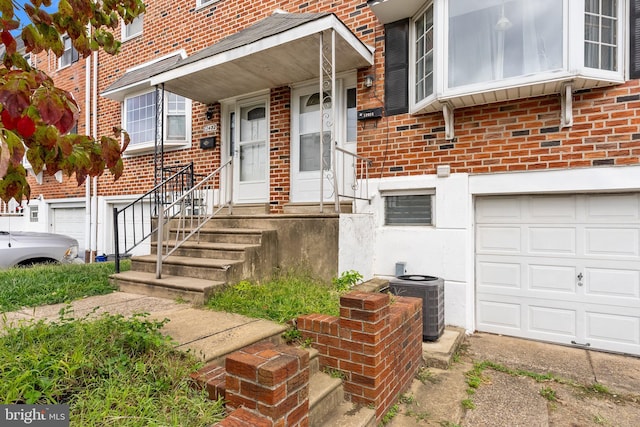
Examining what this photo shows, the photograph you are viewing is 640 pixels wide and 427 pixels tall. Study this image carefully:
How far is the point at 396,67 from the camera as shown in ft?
16.0

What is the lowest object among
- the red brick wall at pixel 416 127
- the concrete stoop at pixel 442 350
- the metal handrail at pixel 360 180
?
the concrete stoop at pixel 442 350

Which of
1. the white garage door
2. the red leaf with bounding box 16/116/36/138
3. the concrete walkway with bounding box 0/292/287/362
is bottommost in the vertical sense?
the concrete walkway with bounding box 0/292/287/362

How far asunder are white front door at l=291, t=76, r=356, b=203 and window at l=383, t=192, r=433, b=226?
0.82m

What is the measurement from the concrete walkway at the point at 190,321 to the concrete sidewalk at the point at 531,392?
129 centimetres

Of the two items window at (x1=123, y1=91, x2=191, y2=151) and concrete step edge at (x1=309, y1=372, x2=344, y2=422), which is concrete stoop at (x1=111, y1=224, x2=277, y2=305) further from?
window at (x1=123, y1=91, x2=191, y2=151)

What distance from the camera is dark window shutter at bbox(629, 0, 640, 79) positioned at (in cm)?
366

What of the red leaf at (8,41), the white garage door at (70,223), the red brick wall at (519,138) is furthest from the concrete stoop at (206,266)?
the white garage door at (70,223)

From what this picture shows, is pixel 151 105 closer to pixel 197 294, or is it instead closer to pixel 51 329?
pixel 197 294

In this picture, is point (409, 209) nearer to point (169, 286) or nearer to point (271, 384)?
point (169, 286)

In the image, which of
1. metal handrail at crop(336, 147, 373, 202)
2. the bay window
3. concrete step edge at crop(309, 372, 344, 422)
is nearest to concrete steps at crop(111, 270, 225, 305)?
concrete step edge at crop(309, 372, 344, 422)

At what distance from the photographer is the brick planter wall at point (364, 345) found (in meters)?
2.47

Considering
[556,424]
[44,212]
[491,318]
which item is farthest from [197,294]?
[44,212]

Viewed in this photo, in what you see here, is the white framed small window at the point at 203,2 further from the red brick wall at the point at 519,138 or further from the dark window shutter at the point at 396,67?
the red brick wall at the point at 519,138

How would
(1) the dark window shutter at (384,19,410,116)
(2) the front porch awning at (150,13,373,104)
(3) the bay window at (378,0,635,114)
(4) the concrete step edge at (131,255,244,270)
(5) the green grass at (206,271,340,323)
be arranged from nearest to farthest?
(5) the green grass at (206,271,340,323) → (3) the bay window at (378,0,635,114) → (4) the concrete step edge at (131,255,244,270) → (2) the front porch awning at (150,13,373,104) → (1) the dark window shutter at (384,19,410,116)
